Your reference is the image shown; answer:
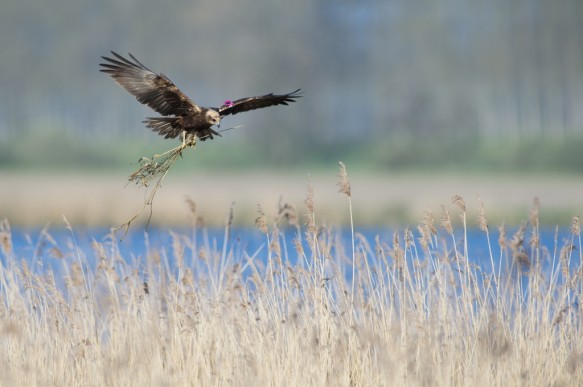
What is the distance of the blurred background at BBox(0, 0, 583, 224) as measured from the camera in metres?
46.1

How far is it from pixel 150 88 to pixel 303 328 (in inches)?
76.3

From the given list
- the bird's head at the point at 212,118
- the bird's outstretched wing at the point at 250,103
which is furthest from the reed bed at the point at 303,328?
the bird's outstretched wing at the point at 250,103

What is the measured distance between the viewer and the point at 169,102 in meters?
6.07

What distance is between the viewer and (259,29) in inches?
2028

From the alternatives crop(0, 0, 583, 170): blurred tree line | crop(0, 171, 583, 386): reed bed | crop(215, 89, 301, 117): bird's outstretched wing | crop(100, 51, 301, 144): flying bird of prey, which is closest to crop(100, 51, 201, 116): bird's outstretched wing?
crop(100, 51, 301, 144): flying bird of prey

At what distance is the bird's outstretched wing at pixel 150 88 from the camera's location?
5.98m

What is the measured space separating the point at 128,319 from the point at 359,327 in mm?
1356

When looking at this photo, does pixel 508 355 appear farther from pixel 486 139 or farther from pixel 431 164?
pixel 486 139

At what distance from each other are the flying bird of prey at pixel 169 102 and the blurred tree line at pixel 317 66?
1591 inches

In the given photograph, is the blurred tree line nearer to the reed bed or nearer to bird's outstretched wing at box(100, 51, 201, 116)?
bird's outstretched wing at box(100, 51, 201, 116)

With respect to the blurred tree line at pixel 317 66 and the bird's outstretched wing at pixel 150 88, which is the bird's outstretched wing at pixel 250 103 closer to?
the bird's outstretched wing at pixel 150 88

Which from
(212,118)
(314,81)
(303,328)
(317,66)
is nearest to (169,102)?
(212,118)

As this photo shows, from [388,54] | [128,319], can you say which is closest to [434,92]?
[388,54]

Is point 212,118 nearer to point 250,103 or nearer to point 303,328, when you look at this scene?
point 250,103
